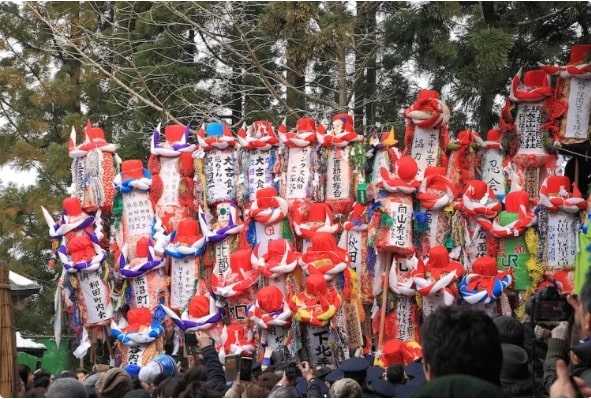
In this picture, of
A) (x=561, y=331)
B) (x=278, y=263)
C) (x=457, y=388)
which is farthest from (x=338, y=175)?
(x=457, y=388)

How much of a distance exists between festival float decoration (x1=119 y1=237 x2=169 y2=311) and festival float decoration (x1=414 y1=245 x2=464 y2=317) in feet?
9.83

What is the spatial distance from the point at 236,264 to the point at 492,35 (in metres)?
3.53

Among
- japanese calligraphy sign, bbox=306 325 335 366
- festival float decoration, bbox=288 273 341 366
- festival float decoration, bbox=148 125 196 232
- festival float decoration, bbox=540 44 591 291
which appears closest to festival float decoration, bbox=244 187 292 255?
festival float decoration, bbox=288 273 341 366

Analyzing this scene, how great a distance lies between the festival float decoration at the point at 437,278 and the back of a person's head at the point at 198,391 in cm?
458

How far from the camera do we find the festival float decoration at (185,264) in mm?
12125

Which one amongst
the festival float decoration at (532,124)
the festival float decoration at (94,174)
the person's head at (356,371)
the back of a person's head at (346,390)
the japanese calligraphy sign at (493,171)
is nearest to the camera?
the back of a person's head at (346,390)

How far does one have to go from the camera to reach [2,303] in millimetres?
8828

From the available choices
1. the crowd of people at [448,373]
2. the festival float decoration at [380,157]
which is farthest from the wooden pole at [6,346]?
the festival float decoration at [380,157]

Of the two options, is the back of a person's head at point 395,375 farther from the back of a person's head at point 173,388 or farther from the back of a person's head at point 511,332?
the back of a person's head at point 511,332

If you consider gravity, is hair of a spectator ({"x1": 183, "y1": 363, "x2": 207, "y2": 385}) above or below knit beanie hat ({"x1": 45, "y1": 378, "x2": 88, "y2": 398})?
below

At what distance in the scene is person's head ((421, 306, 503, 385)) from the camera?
13.0 ft

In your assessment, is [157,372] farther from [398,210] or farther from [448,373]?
[448,373]

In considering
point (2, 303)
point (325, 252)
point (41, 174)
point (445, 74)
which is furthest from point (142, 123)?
point (2, 303)

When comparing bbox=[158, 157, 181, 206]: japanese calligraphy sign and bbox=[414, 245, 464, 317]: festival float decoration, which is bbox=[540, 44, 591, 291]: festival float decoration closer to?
bbox=[414, 245, 464, 317]: festival float decoration
